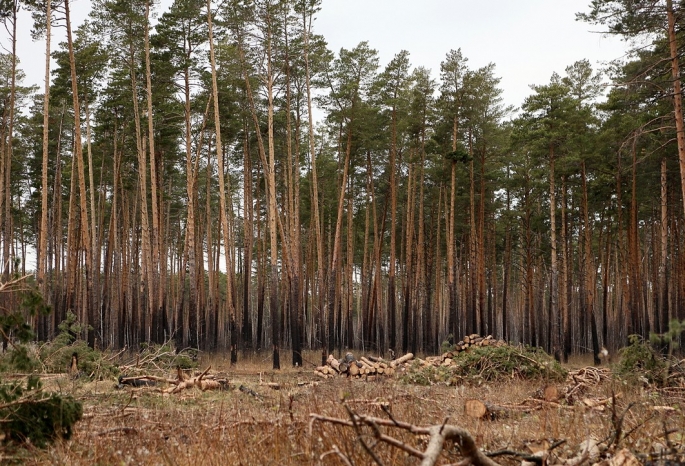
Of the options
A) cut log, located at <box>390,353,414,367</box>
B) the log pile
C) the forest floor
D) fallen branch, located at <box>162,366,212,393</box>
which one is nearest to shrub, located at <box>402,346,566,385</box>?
cut log, located at <box>390,353,414,367</box>

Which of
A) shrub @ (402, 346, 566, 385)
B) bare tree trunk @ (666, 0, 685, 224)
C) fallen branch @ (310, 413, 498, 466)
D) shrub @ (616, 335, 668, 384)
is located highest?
bare tree trunk @ (666, 0, 685, 224)

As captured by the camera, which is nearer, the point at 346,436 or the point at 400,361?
the point at 346,436

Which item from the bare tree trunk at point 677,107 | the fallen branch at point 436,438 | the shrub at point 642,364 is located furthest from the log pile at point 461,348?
the fallen branch at point 436,438

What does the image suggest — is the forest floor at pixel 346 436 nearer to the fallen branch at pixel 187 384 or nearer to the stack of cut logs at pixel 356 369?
the fallen branch at pixel 187 384

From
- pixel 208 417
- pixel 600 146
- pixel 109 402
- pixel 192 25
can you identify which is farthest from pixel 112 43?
pixel 600 146

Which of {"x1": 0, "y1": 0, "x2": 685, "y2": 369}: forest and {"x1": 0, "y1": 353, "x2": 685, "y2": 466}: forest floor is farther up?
{"x1": 0, "y1": 0, "x2": 685, "y2": 369}: forest

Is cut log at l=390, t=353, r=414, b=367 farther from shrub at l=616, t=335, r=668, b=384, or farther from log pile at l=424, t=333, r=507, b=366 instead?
shrub at l=616, t=335, r=668, b=384

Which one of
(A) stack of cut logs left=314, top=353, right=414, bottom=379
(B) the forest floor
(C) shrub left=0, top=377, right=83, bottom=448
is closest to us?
(B) the forest floor

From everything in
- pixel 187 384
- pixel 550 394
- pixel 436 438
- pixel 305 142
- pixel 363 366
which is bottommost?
pixel 363 366

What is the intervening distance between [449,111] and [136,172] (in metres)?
18.6

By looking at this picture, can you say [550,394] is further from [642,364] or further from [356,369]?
[356,369]

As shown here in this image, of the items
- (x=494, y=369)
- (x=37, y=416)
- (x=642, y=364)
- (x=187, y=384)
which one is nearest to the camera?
(x=37, y=416)

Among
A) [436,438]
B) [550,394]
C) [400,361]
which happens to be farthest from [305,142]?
[436,438]

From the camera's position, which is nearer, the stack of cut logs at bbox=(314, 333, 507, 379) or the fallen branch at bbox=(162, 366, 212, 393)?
the fallen branch at bbox=(162, 366, 212, 393)
